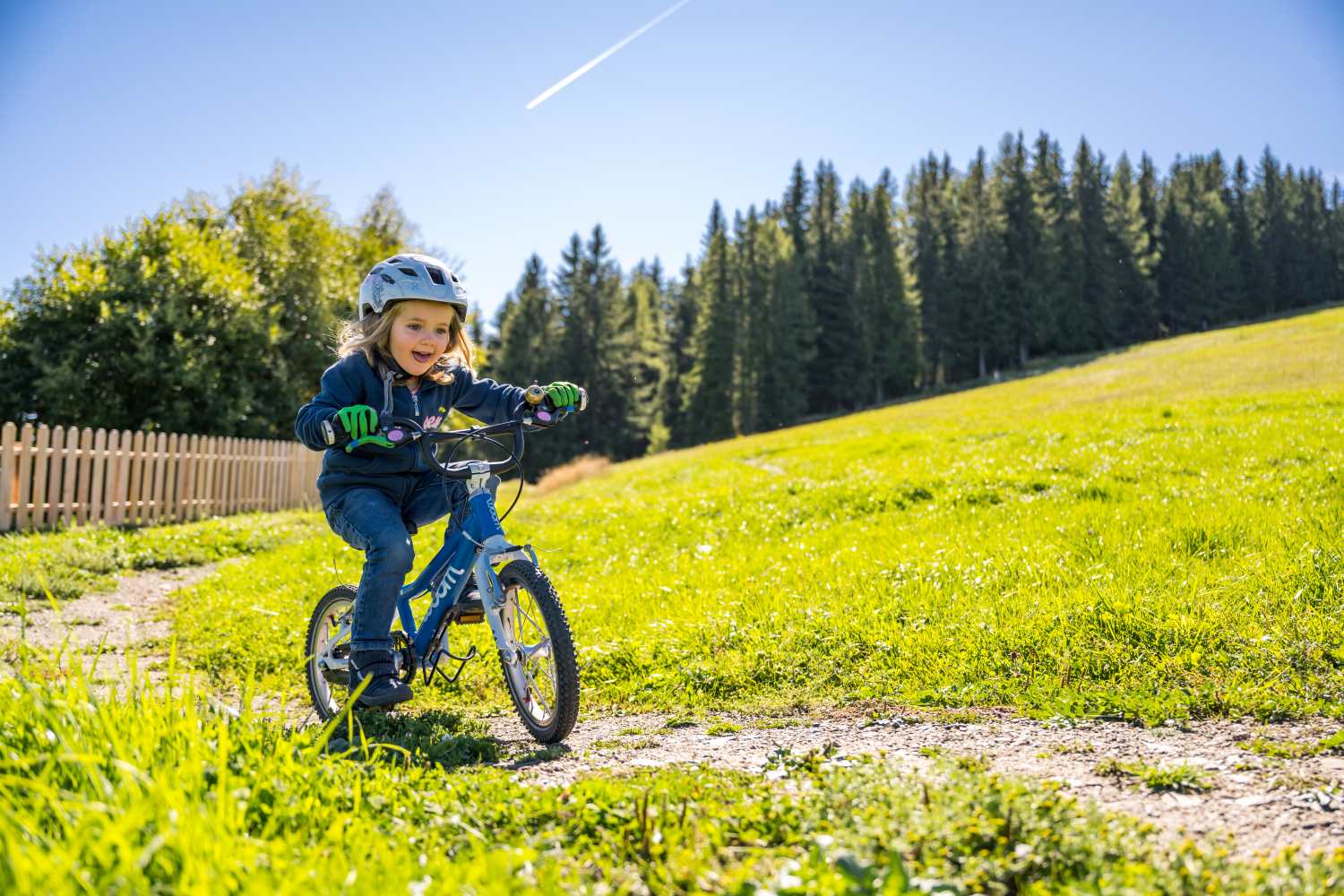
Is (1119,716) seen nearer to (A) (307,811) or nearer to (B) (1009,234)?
(A) (307,811)

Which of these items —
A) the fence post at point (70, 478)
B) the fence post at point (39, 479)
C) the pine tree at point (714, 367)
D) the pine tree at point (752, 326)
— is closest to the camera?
the fence post at point (39, 479)

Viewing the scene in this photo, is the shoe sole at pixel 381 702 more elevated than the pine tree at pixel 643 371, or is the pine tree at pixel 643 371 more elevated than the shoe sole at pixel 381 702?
the pine tree at pixel 643 371

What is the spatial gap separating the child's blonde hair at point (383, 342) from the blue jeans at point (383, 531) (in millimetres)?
585

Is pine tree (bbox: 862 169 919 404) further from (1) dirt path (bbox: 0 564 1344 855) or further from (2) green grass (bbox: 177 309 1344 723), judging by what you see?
(1) dirt path (bbox: 0 564 1344 855)

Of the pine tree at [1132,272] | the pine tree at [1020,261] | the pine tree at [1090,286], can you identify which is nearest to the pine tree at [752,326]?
the pine tree at [1020,261]

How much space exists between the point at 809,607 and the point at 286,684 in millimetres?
3521

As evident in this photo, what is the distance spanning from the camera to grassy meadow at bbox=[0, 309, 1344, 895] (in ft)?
7.38

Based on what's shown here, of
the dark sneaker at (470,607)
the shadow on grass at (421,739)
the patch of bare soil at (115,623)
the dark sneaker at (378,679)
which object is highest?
the dark sneaker at (470,607)

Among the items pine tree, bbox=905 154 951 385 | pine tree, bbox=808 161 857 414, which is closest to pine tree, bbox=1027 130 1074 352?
pine tree, bbox=905 154 951 385

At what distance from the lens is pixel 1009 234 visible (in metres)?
74.6

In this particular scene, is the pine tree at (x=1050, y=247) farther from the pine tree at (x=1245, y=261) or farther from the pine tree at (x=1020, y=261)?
the pine tree at (x=1245, y=261)

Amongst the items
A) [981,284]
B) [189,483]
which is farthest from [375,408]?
[981,284]

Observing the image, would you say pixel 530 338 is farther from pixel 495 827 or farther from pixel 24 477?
pixel 495 827

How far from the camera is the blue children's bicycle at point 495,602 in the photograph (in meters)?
3.96
